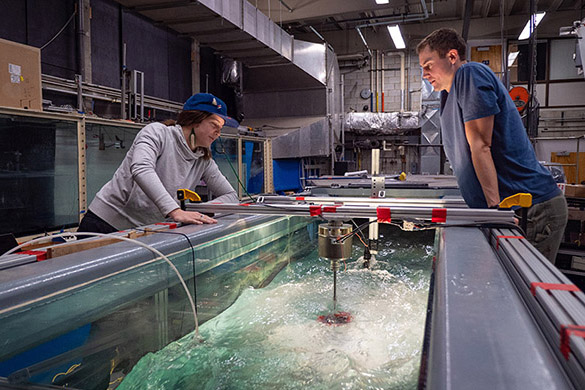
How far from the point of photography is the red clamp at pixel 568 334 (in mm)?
466

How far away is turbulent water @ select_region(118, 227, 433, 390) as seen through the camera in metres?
0.99

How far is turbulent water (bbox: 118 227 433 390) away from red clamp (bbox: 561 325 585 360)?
A: 490 millimetres

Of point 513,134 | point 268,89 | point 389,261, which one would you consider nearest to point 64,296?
point 513,134

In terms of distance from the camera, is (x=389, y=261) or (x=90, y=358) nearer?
(x=90, y=358)

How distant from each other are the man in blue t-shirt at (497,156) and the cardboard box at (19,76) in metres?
3.02

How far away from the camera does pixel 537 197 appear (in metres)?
1.44

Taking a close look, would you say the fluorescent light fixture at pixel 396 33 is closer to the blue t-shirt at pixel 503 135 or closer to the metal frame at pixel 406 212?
the blue t-shirt at pixel 503 135

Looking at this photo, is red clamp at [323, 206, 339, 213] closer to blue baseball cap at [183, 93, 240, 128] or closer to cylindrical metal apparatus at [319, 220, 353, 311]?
cylindrical metal apparatus at [319, 220, 353, 311]

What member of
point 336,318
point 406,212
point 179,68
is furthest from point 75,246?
point 179,68

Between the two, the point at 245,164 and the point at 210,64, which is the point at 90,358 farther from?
the point at 210,64

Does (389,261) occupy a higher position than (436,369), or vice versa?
(436,369)

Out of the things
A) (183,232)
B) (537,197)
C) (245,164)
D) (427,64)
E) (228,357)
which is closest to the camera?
(228,357)

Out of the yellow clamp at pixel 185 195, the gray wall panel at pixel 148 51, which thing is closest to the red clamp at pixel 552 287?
the yellow clamp at pixel 185 195

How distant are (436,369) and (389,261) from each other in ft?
5.43
